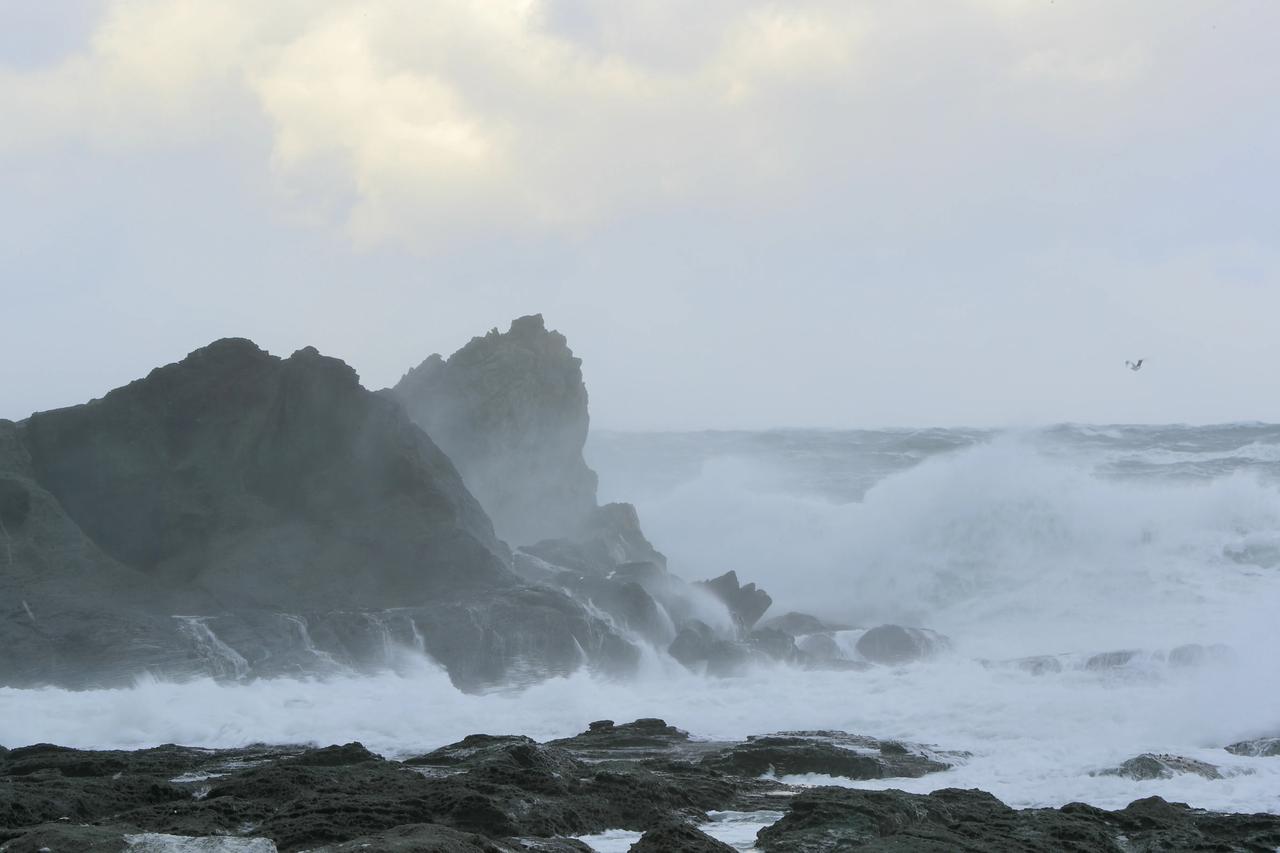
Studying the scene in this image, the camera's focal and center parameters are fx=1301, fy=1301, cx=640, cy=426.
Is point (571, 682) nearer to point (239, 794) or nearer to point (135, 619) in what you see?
point (135, 619)

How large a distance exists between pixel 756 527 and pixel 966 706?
999 inches

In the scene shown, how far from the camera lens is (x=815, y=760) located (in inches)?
703

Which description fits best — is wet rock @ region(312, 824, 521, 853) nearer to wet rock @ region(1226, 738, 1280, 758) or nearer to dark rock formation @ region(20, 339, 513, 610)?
wet rock @ region(1226, 738, 1280, 758)

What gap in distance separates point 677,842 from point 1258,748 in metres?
13.5

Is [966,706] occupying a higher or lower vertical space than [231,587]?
lower

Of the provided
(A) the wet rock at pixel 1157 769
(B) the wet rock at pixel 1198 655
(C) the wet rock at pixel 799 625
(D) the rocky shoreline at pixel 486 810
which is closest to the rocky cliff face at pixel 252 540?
(D) the rocky shoreline at pixel 486 810

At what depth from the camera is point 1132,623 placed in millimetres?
38281

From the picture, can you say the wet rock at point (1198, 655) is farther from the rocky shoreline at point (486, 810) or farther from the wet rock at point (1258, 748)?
the rocky shoreline at point (486, 810)

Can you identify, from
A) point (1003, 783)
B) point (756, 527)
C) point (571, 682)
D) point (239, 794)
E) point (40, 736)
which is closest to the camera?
point (239, 794)

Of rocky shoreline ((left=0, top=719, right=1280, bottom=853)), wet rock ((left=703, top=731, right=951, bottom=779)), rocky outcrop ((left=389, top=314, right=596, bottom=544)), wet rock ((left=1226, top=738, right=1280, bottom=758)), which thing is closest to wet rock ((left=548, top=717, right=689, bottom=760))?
wet rock ((left=703, top=731, right=951, bottom=779))

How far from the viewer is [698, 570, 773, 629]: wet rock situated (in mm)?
35375

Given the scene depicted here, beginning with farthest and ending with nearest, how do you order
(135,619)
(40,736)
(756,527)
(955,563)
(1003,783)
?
1. (756,527)
2. (955,563)
3. (135,619)
4. (40,736)
5. (1003,783)

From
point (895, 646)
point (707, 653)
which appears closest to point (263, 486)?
point (707, 653)

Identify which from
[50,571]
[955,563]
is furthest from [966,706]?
[955,563]
